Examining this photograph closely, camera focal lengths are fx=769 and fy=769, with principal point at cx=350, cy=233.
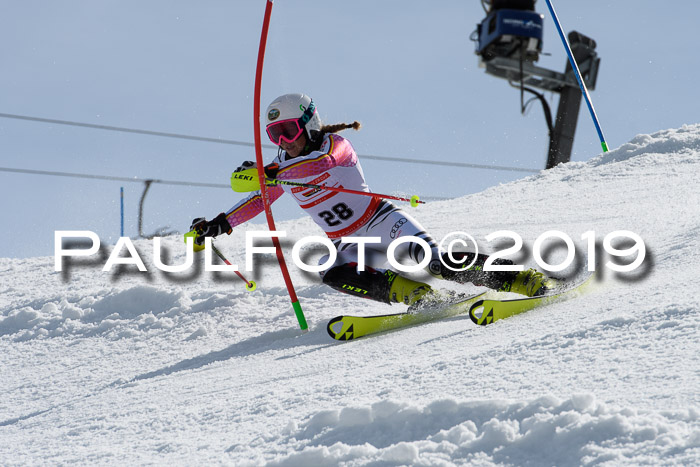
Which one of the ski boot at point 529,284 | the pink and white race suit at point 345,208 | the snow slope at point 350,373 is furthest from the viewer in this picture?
the pink and white race suit at point 345,208

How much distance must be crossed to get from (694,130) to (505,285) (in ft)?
19.1

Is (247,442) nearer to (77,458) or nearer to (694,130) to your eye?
(77,458)

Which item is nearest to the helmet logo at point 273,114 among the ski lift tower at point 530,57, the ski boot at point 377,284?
the ski boot at point 377,284

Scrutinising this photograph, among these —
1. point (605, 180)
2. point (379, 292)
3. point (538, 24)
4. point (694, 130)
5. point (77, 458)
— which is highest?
point (538, 24)

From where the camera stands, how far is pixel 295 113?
445cm

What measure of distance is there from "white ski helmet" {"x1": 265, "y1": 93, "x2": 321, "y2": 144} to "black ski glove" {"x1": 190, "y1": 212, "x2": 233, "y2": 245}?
581 mm

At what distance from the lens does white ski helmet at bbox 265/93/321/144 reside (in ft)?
14.6

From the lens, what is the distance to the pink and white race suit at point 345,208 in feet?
14.5

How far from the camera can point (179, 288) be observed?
5.88 m

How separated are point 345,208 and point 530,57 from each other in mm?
12453

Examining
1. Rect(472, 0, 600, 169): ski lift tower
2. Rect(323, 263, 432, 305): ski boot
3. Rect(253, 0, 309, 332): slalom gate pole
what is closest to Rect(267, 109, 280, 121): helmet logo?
Rect(253, 0, 309, 332): slalom gate pole

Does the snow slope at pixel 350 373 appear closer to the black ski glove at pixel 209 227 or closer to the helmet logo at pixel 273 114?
the black ski glove at pixel 209 227

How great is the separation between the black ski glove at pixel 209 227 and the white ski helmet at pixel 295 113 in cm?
58

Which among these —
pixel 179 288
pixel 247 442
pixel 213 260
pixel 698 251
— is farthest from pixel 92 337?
pixel 698 251
